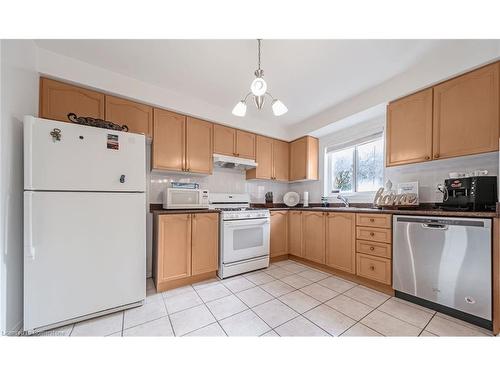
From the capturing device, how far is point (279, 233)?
2.99m

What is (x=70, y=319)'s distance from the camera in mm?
1391

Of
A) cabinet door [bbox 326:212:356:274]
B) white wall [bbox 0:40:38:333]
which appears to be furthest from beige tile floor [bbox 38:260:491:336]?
white wall [bbox 0:40:38:333]

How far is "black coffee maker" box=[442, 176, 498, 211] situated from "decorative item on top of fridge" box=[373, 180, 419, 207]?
40 centimetres

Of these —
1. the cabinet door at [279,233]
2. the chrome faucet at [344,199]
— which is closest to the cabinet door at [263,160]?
the cabinet door at [279,233]

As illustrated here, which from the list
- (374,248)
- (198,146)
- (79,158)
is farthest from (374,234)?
(79,158)

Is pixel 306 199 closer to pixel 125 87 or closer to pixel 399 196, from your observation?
pixel 399 196

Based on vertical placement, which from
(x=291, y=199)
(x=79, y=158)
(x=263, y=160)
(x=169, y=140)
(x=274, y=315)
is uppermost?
(x=169, y=140)

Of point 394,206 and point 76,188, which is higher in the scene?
point 76,188

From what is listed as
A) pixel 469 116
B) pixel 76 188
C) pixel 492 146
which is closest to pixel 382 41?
pixel 469 116

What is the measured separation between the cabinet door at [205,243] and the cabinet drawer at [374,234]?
171 centimetres

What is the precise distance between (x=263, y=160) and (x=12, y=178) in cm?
272

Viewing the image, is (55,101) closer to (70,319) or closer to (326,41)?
(70,319)

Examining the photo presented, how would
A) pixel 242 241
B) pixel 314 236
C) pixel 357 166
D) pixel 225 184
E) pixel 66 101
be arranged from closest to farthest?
pixel 66 101 < pixel 242 241 < pixel 314 236 < pixel 357 166 < pixel 225 184
